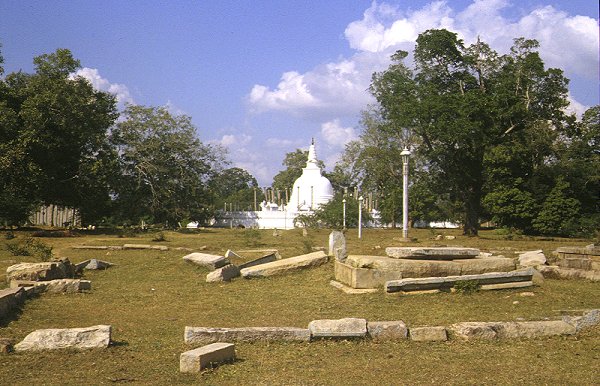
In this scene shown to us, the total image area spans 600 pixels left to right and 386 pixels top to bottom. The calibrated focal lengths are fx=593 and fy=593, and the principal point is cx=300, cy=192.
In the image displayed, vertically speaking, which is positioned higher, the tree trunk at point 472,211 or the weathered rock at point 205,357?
the tree trunk at point 472,211

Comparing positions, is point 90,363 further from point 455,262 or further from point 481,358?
point 455,262

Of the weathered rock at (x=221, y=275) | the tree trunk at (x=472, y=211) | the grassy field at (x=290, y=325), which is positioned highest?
the tree trunk at (x=472, y=211)

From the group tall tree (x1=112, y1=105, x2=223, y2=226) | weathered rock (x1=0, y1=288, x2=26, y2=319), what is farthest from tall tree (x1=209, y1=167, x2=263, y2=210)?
weathered rock (x1=0, y1=288, x2=26, y2=319)

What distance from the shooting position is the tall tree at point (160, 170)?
40.2 metres

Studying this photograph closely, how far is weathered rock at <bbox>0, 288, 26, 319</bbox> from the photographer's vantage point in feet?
29.9

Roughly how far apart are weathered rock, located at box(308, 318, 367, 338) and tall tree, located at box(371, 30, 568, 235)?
23684 millimetres

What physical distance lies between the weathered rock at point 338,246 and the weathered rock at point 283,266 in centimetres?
49

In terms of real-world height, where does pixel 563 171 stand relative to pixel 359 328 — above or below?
above

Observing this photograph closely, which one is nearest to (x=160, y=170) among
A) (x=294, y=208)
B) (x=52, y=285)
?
(x=294, y=208)

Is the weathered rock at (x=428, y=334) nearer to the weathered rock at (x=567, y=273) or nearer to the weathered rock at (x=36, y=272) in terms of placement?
the weathered rock at (x=567, y=273)

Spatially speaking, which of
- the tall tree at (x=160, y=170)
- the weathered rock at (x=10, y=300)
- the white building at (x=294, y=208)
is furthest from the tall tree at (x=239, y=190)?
the weathered rock at (x=10, y=300)

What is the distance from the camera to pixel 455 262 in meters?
12.8

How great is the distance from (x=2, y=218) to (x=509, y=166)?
25896 millimetres

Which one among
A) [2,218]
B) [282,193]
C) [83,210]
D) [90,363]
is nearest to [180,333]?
[90,363]
